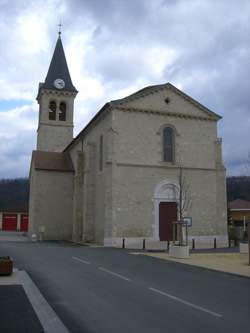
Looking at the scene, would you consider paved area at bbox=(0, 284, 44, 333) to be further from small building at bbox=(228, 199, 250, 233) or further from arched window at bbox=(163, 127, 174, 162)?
small building at bbox=(228, 199, 250, 233)

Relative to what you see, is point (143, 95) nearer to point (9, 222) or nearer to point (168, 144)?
point (168, 144)

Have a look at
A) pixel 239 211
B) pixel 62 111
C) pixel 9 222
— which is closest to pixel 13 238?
pixel 62 111

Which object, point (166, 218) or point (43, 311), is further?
point (166, 218)

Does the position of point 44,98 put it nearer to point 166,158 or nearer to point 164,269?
point 166,158

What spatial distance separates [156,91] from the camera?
30.3 m

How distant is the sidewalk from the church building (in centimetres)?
1773

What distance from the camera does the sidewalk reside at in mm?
6285

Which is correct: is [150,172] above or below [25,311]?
above

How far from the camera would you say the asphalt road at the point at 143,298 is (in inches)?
265

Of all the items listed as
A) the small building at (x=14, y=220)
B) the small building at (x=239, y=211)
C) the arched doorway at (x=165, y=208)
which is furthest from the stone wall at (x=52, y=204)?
the small building at (x=14, y=220)

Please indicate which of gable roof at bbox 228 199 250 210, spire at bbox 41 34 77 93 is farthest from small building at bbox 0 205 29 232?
gable roof at bbox 228 199 250 210

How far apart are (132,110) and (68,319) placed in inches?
932

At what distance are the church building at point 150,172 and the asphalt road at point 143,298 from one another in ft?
43.0

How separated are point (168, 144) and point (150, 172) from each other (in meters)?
2.85
